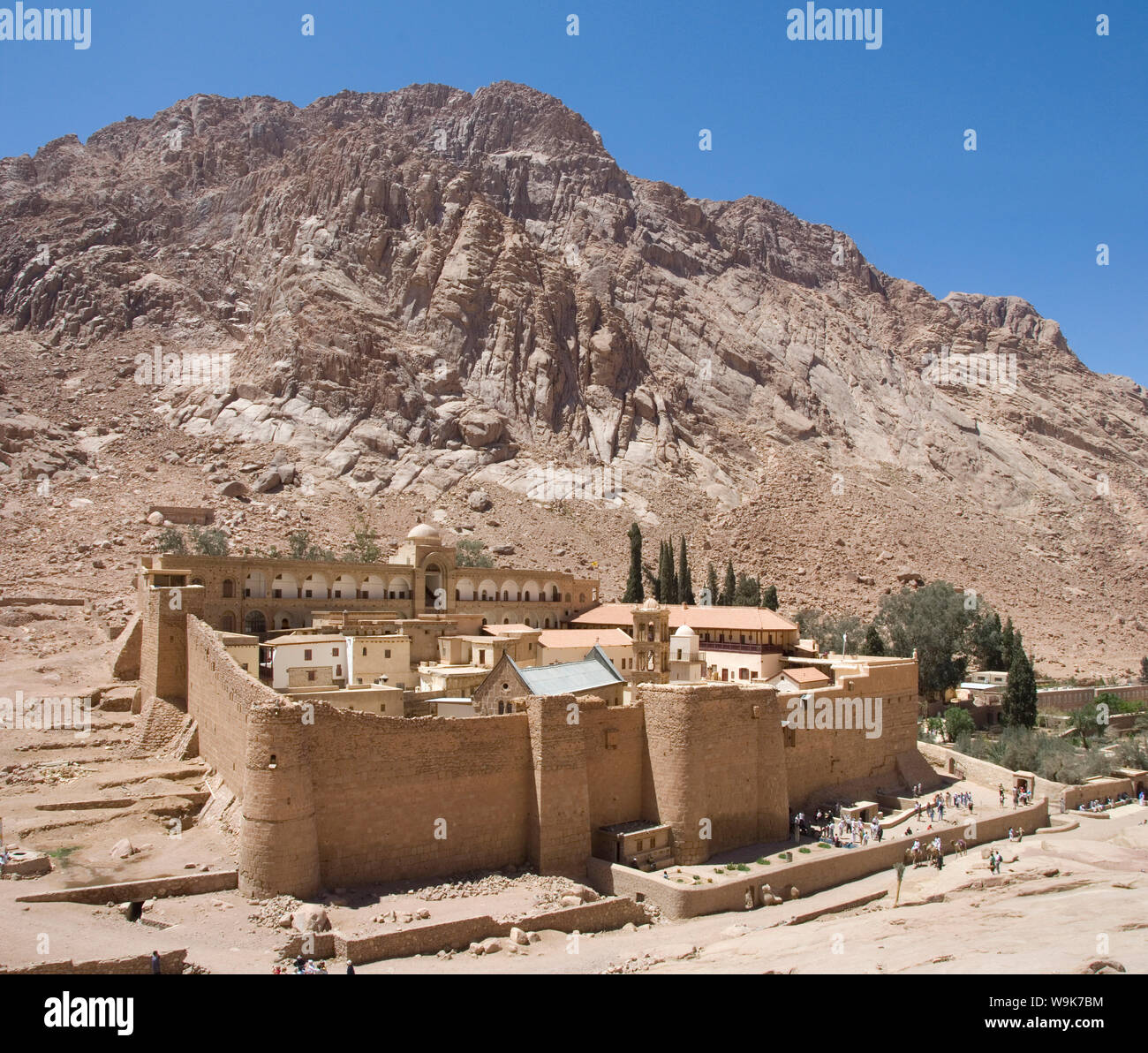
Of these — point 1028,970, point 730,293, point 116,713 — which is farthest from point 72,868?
point 730,293

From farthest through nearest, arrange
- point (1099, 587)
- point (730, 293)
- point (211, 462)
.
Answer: point (730, 293), point (1099, 587), point (211, 462)

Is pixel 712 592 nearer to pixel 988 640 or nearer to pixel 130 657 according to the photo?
pixel 988 640

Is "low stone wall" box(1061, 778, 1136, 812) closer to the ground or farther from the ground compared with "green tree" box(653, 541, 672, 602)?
closer to the ground

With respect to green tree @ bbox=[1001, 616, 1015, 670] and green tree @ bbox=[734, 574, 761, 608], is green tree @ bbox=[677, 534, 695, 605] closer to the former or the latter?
green tree @ bbox=[734, 574, 761, 608]

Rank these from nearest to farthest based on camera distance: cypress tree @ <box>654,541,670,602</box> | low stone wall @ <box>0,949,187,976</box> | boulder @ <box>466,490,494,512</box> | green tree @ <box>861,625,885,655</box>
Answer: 1. low stone wall @ <box>0,949,187,976</box>
2. green tree @ <box>861,625,885,655</box>
3. cypress tree @ <box>654,541,670,602</box>
4. boulder @ <box>466,490,494,512</box>

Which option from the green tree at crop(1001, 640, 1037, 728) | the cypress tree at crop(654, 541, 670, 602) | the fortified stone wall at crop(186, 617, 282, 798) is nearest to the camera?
the fortified stone wall at crop(186, 617, 282, 798)

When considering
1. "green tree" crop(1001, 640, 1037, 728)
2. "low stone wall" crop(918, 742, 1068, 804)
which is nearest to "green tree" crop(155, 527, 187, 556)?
"low stone wall" crop(918, 742, 1068, 804)

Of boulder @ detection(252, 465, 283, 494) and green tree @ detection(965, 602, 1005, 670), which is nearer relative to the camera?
green tree @ detection(965, 602, 1005, 670)
